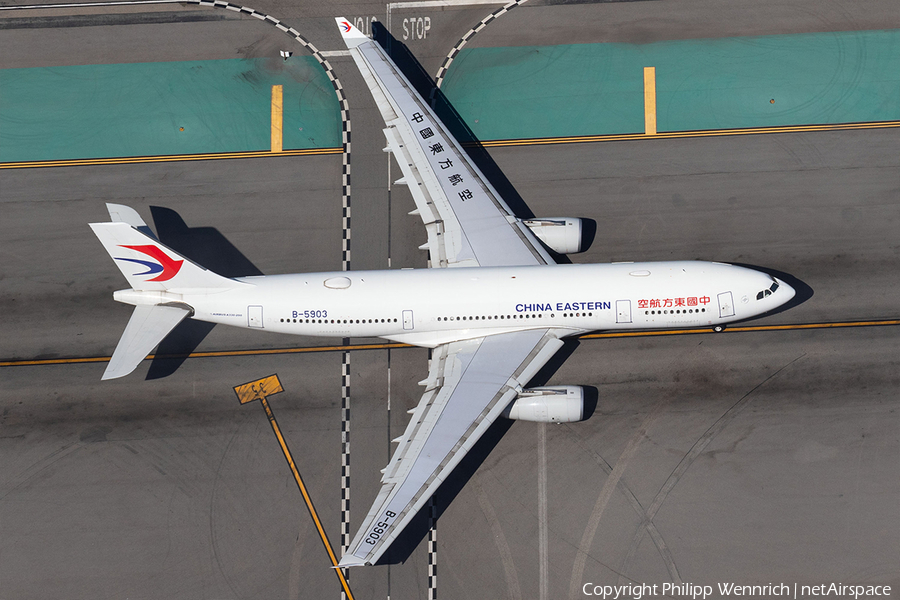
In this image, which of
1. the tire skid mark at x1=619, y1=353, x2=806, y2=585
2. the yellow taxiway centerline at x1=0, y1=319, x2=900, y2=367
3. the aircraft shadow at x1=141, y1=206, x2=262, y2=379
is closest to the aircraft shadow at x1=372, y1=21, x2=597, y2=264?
the yellow taxiway centerline at x1=0, y1=319, x2=900, y2=367

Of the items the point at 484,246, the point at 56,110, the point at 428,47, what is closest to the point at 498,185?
the point at 484,246

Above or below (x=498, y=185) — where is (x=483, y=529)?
below

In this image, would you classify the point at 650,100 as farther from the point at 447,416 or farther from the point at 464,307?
the point at 447,416

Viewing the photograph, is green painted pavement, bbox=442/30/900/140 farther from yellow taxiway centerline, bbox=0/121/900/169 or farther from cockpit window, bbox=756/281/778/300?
cockpit window, bbox=756/281/778/300

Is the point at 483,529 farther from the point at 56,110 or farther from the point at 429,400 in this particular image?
the point at 56,110

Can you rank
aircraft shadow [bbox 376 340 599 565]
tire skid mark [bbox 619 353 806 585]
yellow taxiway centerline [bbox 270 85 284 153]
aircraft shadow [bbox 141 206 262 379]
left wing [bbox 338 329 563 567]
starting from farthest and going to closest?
yellow taxiway centerline [bbox 270 85 284 153] < aircraft shadow [bbox 141 206 262 379] < aircraft shadow [bbox 376 340 599 565] < tire skid mark [bbox 619 353 806 585] < left wing [bbox 338 329 563 567]

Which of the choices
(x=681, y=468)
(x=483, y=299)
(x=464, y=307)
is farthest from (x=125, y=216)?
(x=681, y=468)

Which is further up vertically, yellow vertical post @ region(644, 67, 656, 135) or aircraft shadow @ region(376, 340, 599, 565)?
yellow vertical post @ region(644, 67, 656, 135)
